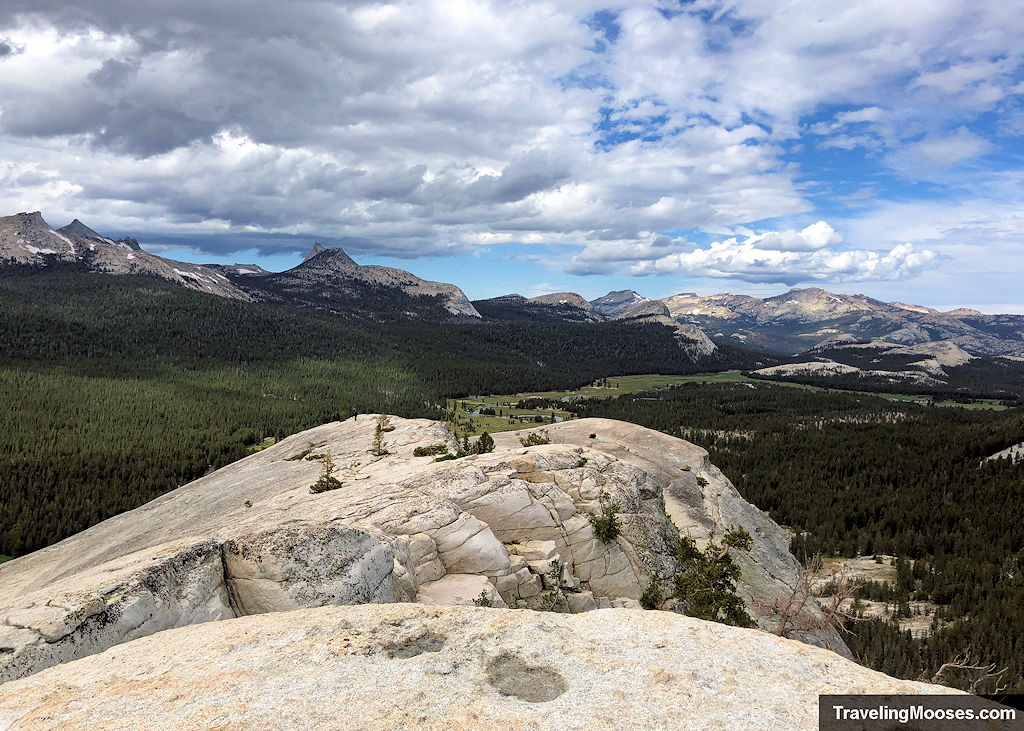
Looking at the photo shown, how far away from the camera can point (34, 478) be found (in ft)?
311

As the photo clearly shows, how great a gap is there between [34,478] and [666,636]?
124296 mm

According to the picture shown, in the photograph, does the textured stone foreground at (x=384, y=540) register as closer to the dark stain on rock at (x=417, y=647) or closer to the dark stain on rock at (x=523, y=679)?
the dark stain on rock at (x=417, y=647)

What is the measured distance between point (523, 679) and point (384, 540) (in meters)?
11.0

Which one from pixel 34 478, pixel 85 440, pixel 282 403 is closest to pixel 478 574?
pixel 34 478

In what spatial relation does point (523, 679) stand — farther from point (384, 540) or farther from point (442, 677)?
point (384, 540)

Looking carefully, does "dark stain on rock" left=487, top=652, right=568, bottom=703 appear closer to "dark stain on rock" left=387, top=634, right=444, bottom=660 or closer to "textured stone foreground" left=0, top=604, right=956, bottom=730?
"textured stone foreground" left=0, top=604, right=956, bottom=730

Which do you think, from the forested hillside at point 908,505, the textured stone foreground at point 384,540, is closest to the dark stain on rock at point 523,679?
the textured stone foreground at point 384,540

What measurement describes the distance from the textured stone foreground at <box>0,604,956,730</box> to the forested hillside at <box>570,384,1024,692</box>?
93.7 ft

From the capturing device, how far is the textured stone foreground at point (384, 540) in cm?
1730

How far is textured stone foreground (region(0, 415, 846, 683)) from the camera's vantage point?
17.3 m

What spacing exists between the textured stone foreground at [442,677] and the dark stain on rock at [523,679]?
0.13ft

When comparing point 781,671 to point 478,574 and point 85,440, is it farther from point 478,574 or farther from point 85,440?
point 85,440

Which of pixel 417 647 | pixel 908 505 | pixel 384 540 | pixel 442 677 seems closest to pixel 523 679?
pixel 442 677

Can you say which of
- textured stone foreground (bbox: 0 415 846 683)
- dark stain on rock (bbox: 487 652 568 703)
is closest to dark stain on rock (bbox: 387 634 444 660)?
dark stain on rock (bbox: 487 652 568 703)
